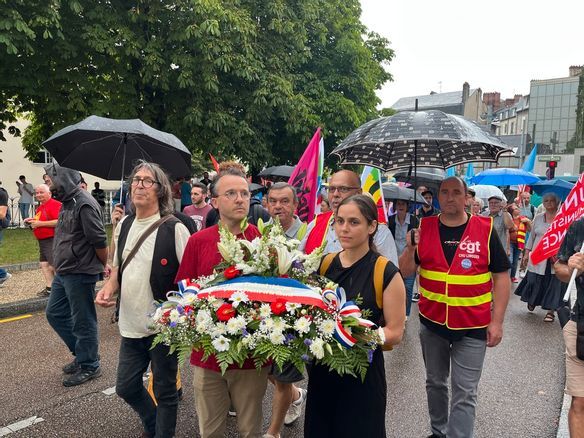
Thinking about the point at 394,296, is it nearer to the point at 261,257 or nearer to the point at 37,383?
the point at 261,257

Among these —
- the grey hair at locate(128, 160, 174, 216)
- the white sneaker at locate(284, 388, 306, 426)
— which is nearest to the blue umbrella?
the white sneaker at locate(284, 388, 306, 426)

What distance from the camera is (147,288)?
3012 mm

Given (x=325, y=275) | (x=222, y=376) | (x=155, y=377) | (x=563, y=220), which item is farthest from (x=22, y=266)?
(x=563, y=220)

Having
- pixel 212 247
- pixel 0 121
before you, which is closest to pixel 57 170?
pixel 212 247

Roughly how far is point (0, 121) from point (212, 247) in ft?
46.4

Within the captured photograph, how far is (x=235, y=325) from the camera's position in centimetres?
196

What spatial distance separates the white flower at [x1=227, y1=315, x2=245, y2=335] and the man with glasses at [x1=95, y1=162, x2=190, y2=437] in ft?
3.77

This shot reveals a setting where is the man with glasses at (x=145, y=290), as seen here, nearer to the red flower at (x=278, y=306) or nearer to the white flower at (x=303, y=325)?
the red flower at (x=278, y=306)

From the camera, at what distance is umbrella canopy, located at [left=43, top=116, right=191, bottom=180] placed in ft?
15.5

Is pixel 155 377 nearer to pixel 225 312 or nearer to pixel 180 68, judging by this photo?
pixel 225 312

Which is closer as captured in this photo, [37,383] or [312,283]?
[312,283]

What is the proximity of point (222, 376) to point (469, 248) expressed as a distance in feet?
6.00

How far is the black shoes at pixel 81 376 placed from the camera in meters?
4.23

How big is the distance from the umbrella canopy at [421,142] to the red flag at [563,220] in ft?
1.85
